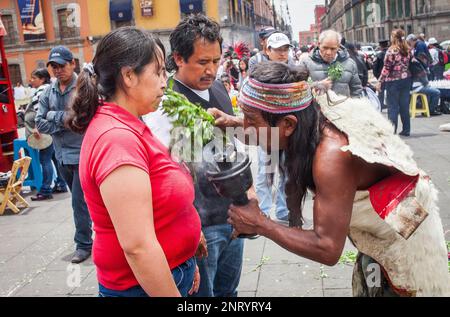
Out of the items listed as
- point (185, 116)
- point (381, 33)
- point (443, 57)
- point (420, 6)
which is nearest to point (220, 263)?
point (185, 116)

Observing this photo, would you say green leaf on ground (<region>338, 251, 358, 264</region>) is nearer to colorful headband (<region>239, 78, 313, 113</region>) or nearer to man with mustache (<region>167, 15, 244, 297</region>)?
man with mustache (<region>167, 15, 244, 297</region>)

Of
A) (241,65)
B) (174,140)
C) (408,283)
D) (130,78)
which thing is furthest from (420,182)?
(241,65)

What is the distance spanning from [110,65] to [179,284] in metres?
0.90

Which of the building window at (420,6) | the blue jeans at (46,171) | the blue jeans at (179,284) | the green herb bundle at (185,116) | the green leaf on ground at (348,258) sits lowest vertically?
the green leaf on ground at (348,258)

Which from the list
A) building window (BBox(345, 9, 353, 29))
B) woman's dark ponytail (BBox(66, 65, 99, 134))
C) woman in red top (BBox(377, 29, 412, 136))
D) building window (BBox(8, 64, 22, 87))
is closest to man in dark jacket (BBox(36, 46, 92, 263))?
woman's dark ponytail (BBox(66, 65, 99, 134))

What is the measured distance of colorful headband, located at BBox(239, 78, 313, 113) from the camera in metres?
1.98

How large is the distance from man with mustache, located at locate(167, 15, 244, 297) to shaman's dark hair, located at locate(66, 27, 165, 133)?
64cm

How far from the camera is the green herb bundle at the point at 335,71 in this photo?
6.10m

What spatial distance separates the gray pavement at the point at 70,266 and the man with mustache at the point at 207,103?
1.11m

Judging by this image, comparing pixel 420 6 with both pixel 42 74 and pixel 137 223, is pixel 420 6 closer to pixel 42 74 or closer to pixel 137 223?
pixel 42 74

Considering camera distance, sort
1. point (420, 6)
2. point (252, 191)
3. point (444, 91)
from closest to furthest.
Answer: point (252, 191), point (444, 91), point (420, 6)

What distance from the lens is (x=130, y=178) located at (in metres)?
1.64

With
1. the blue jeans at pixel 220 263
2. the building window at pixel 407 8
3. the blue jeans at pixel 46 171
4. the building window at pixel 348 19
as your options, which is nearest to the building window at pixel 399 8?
the building window at pixel 407 8

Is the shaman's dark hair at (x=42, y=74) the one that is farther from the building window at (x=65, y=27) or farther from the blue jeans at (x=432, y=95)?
the building window at (x=65, y=27)
